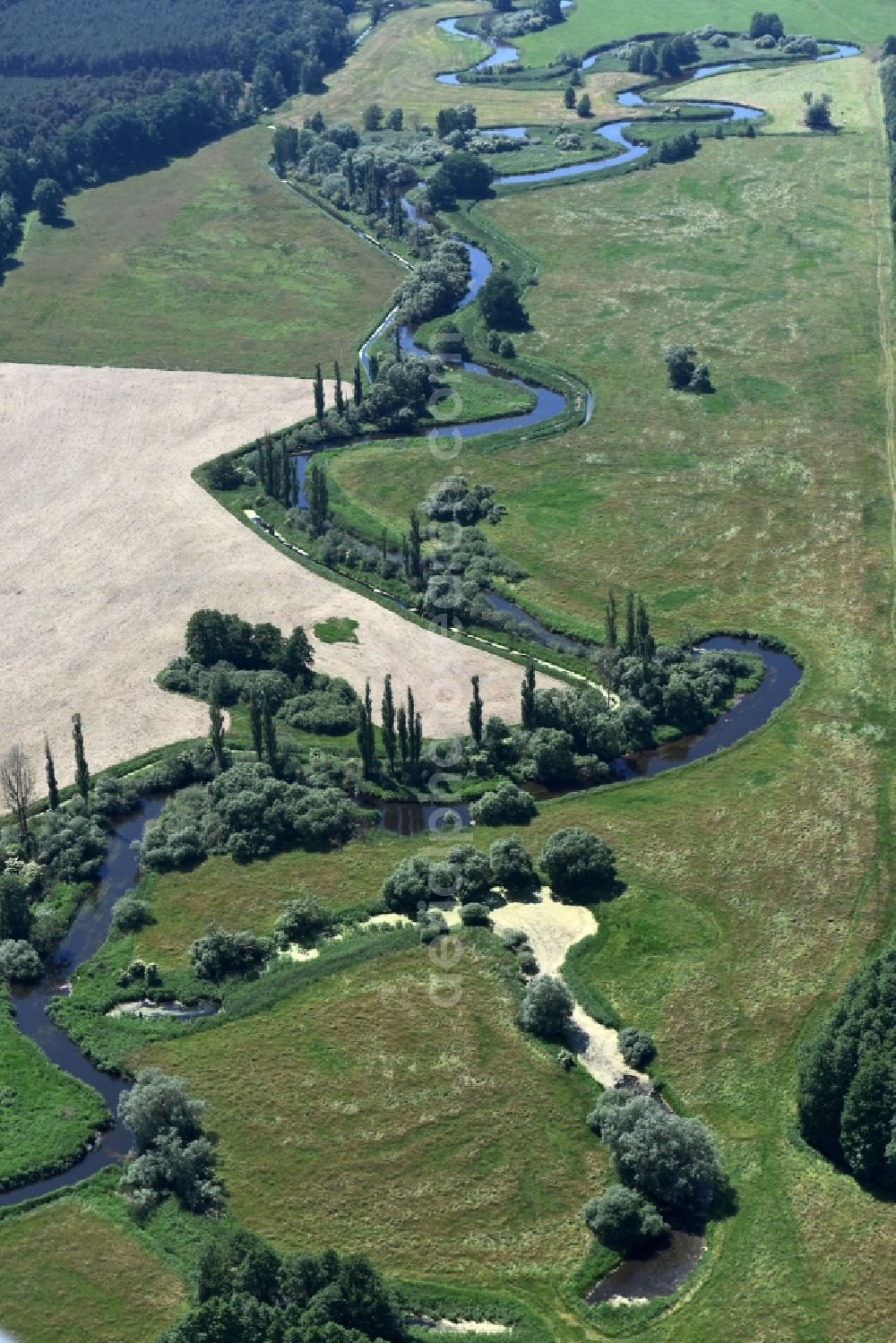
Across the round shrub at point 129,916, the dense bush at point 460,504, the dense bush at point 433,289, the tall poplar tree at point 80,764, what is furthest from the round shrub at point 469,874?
the dense bush at point 433,289

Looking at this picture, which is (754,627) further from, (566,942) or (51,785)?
(51,785)

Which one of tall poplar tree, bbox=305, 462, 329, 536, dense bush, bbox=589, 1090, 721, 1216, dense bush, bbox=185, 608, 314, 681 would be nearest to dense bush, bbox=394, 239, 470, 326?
tall poplar tree, bbox=305, 462, 329, 536

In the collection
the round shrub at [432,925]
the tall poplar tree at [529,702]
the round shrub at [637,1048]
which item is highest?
the tall poplar tree at [529,702]

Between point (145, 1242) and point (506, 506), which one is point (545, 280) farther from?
point (145, 1242)

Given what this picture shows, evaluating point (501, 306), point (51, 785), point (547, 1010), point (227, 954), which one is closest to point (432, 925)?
point (547, 1010)

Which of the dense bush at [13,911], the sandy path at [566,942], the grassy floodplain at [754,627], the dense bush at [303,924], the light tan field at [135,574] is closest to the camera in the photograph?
the grassy floodplain at [754,627]

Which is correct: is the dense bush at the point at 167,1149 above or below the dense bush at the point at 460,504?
below

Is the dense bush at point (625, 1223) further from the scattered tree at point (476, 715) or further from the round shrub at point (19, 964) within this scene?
the scattered tree at point (476, 715)
